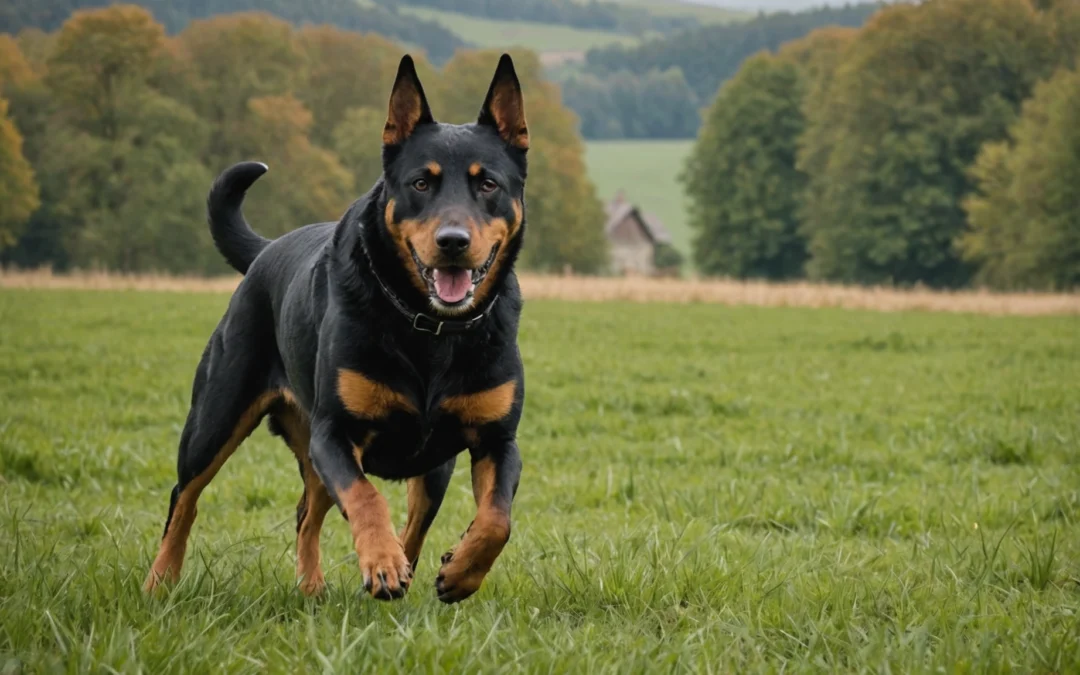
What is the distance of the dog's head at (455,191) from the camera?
4570 millimetres

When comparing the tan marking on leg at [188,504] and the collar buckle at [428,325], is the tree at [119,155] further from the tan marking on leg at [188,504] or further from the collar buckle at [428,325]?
the collar buckle at [428,325]

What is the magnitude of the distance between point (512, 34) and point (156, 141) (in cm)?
13673

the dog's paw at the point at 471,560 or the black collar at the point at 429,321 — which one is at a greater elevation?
the black collar at the point at 429,321

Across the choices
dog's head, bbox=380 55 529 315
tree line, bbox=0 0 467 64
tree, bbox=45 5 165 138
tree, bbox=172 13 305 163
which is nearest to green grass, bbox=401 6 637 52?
tree line, bbox=0 0 467 64

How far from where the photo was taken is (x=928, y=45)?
189ft

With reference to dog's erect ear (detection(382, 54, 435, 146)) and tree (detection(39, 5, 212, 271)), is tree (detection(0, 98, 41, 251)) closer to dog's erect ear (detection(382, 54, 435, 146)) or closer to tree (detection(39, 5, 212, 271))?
tree (detection(39, 5, 212, 271))

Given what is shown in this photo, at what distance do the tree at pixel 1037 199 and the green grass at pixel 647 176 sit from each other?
48661 millimetres

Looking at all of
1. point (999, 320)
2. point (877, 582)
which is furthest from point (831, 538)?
point (999, 320)

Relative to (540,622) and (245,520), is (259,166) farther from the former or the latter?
(540,622)

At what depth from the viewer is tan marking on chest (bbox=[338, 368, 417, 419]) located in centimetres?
452

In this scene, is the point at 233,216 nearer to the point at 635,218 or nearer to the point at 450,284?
the point at 450,284

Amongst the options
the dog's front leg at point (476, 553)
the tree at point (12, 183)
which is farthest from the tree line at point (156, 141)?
the dog's front leg at point (476, 553)

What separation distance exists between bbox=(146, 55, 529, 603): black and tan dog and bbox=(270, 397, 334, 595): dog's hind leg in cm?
2

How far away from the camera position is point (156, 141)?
176 ft
